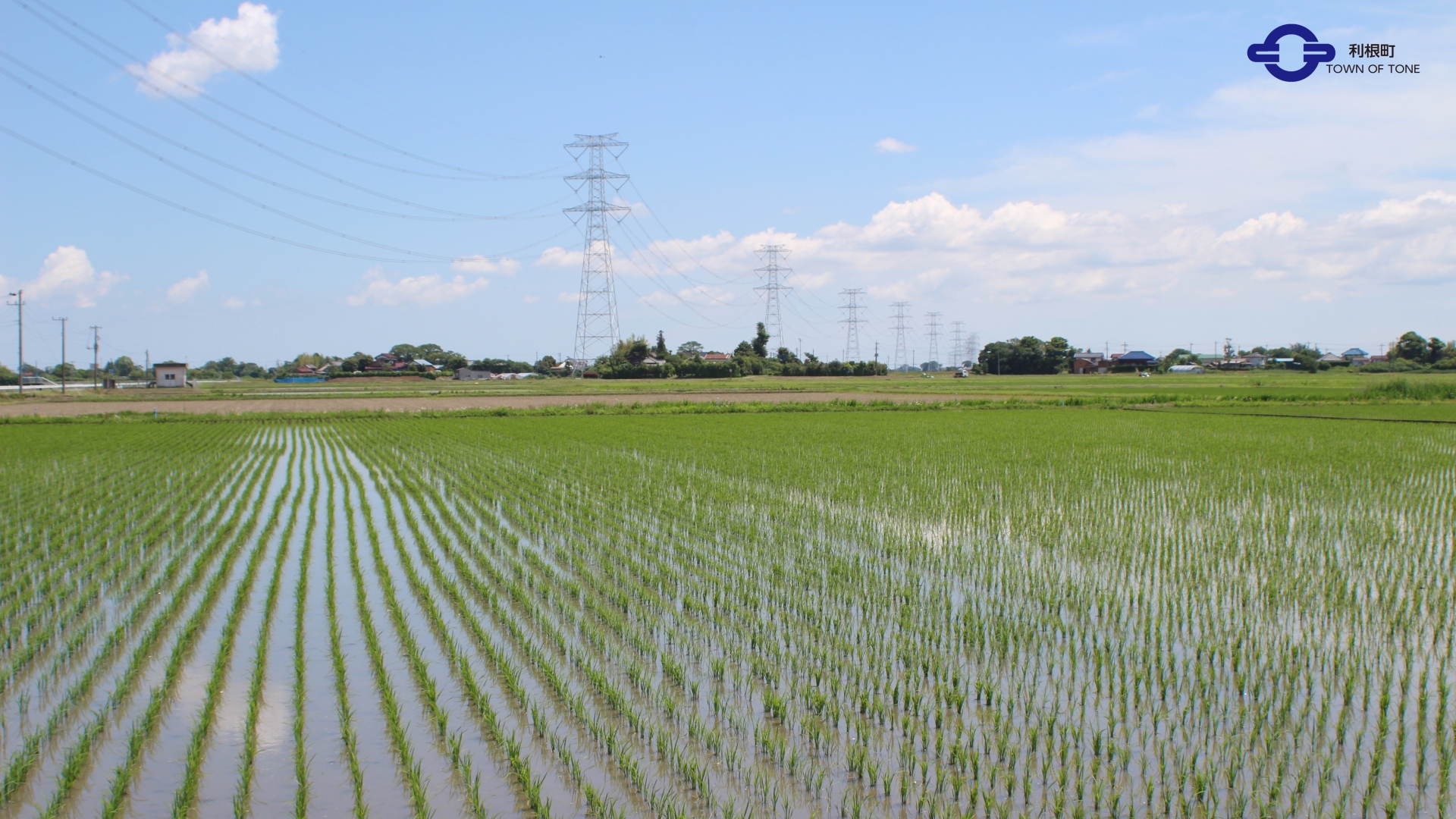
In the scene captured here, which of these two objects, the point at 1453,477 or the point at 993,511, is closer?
the point at 993,511

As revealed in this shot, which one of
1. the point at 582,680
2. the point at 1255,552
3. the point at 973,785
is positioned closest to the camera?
the point at 973,785

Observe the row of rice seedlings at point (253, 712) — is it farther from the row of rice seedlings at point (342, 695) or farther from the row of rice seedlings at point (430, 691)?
the row of rice seedlings at point (430, 691)

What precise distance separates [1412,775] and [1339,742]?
0.30 metres

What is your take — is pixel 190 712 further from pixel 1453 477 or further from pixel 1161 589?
pixel 1453 477

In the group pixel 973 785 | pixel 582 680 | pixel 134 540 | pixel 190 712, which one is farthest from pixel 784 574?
pixel 134 540

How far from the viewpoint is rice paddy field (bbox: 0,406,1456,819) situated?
→ 3850 mm

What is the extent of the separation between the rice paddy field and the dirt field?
1008 inches

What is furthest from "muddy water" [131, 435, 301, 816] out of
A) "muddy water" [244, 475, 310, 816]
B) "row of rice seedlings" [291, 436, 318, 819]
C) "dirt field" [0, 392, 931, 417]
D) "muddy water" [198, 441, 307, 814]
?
"dirt field" [0, 392, 931, 417]

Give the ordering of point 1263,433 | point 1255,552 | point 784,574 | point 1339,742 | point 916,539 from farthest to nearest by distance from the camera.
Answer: point 1263,433 → point 916,539 → point 1255,552 → point 784,574 → point 1339,742

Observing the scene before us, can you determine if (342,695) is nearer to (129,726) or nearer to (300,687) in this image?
(300,687)

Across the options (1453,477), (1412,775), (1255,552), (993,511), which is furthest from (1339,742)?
(1453,477)

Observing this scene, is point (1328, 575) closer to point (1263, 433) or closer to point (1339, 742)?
point (1339, 742)

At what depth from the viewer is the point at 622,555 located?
8336 mm

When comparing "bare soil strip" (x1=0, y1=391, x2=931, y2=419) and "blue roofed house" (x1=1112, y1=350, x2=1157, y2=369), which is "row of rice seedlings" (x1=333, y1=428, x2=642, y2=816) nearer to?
"bare soil strip" (x1=0, y1=391, x2=931, y2=419)
